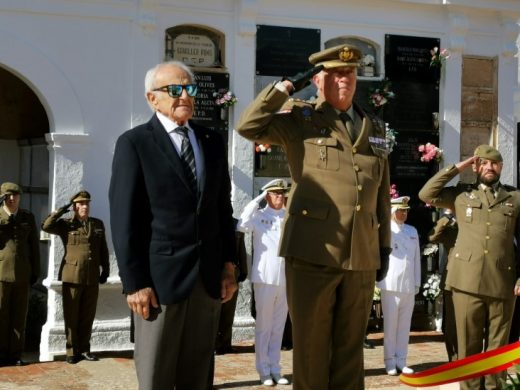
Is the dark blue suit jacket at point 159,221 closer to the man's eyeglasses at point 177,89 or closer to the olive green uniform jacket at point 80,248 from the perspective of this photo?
the man's eyeglasses at point 177,89

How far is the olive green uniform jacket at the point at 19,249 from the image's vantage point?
8.90m

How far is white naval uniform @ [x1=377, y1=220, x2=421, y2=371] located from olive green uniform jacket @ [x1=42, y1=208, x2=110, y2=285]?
124 inches

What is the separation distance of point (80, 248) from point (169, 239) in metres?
5.55

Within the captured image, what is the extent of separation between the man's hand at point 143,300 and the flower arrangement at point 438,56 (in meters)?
7.99

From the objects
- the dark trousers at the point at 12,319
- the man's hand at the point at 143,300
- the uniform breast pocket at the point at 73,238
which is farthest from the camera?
the uniform breast pocket at the point at 73,238

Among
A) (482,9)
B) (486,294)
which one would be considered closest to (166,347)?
(486,294)

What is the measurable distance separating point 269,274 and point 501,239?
8.34 ft

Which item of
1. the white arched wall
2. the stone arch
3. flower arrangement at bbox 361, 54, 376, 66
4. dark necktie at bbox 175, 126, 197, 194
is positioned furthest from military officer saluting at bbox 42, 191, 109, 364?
dark necktie at bbox 175, 126, 197, 194

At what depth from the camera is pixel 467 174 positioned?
11.0 m

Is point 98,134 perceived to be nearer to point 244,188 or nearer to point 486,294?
point 244,188

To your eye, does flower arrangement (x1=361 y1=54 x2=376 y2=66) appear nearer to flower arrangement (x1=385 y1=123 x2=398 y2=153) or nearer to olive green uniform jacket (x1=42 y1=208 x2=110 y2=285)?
flower arrangement (x1=385 y1=123 x2=398 y2=153)

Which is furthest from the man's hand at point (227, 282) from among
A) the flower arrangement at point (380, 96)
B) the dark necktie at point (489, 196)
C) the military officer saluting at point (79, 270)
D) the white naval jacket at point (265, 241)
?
the flower arrangement at point (380, 96)

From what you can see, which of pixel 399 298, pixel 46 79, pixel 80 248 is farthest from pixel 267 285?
pixel 46 79

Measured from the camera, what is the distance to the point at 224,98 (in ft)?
32.6
